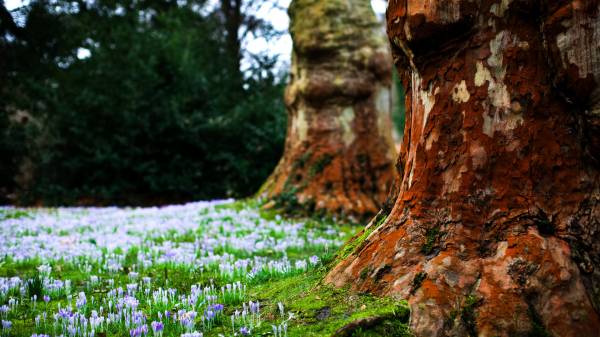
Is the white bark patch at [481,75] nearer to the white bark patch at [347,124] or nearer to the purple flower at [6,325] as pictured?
the purple flower at [6,325]

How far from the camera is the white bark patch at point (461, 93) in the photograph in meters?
3.19

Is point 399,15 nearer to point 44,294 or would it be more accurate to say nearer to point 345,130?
point 44,294

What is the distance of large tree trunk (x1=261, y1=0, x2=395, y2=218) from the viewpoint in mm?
9938

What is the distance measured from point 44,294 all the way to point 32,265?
1.73m

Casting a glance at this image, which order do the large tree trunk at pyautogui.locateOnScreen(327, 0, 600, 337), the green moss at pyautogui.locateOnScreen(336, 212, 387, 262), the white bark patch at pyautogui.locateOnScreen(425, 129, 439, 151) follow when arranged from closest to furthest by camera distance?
the large tree trunk at pyautogui.locateOnScreen(327, 0, 600, 337) < the white bark patch at pyautogui.locateOnScreen(425, 129, 439, 151) < the green moss at pyautogui.locateOnScreen(336, 212, 387, 262)

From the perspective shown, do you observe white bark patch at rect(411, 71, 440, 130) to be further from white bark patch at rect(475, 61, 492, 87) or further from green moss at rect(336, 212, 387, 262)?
green moss at rect(336, 212, 387, 262)

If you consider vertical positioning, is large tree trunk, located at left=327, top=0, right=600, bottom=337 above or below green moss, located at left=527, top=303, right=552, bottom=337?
above

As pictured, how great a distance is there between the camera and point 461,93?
3203mm

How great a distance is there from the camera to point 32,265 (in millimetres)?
5652

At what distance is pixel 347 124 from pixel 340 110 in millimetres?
322

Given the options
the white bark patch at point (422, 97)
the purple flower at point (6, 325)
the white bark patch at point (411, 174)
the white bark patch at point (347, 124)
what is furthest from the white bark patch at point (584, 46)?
the white bark patch at point (347, 124)

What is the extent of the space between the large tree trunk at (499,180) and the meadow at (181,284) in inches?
13.2

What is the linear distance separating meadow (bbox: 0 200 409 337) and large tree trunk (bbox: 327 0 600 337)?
1.10 feet

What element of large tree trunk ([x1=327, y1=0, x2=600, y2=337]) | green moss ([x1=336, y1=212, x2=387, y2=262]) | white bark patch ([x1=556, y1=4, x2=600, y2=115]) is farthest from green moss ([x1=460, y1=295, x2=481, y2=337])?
white bark patch ([x1=556, y1=4, x2=600, y2=115])
